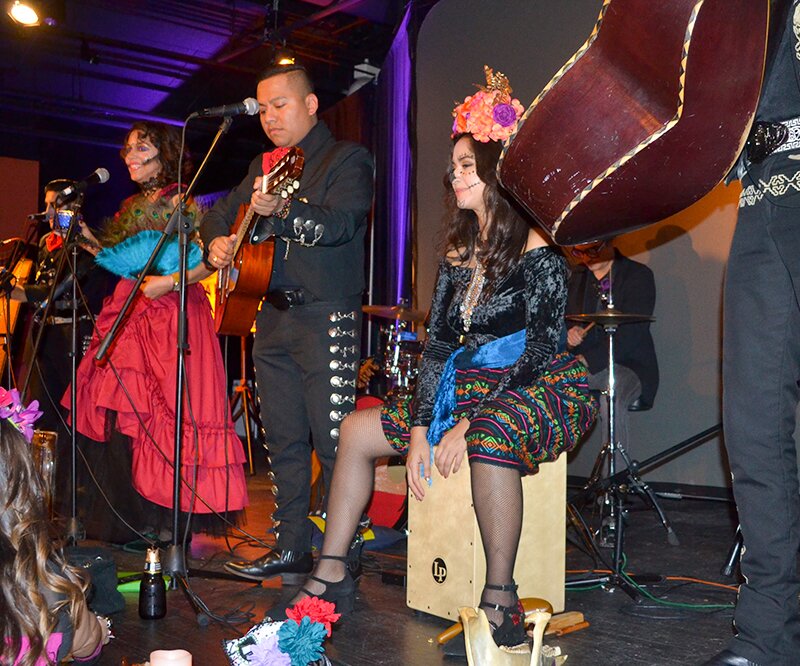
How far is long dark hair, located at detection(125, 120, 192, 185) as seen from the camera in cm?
441

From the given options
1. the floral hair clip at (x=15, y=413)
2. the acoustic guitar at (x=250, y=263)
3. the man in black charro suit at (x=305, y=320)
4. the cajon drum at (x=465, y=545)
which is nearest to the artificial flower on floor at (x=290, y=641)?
the floral hair clip at (x=15, y=413)

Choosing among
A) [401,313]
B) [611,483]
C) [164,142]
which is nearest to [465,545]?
[611,483]

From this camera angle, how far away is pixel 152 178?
444 cm

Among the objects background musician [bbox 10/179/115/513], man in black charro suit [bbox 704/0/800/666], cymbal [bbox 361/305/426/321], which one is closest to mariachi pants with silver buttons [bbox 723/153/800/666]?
man in black charro suit [bbox 704/0/800/666]

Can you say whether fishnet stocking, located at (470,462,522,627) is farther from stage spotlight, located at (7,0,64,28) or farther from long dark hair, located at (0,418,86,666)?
stage spotlight, located at (7,0,64,28)

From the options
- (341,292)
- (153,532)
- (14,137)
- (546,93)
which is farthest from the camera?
(14,137)

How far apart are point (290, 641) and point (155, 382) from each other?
9.49 ft

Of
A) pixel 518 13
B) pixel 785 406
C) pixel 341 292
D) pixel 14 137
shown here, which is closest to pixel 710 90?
pixel 785 406

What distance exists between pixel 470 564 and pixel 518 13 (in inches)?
201

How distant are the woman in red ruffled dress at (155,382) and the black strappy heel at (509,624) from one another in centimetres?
186

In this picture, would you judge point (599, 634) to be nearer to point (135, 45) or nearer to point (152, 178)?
point (152, 178)

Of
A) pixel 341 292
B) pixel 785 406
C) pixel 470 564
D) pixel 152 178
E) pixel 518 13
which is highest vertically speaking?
pixel 518 13

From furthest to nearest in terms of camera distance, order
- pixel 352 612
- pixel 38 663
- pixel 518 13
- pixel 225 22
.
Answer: pixel 225 22 → pixel 518 13 → pixel 352 612 → pixel 38 663

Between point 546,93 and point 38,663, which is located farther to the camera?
point 546,93
